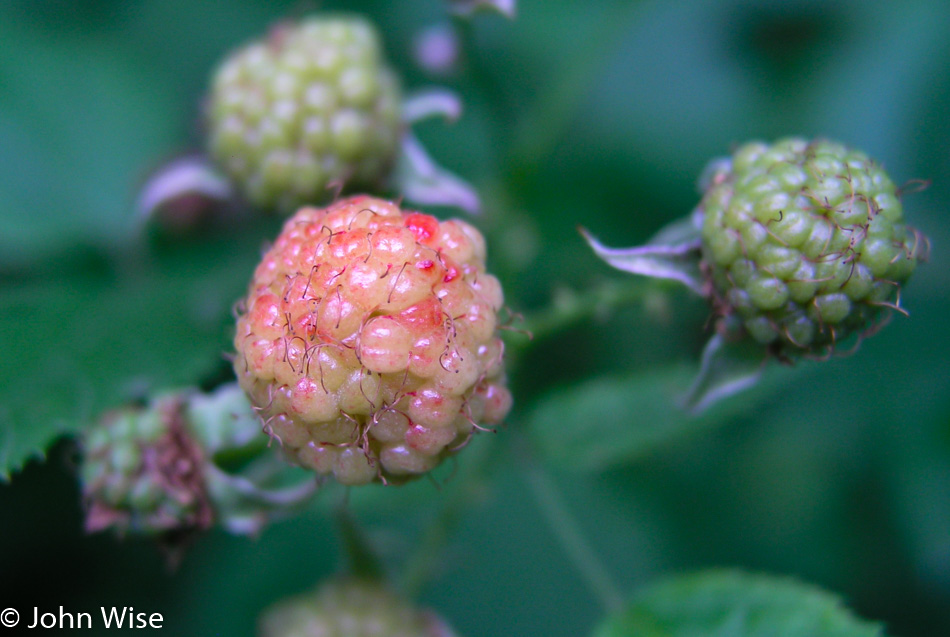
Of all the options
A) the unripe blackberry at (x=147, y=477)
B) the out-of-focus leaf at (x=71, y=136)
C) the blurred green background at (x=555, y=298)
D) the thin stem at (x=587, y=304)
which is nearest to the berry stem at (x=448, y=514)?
the blurred green background at (x=555, y=298)

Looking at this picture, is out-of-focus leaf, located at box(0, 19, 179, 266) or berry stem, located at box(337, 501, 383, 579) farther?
out-of-focus leaf, located at box(0, 19, 179, 266)

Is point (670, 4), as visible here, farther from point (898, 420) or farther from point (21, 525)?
point (21, 525)

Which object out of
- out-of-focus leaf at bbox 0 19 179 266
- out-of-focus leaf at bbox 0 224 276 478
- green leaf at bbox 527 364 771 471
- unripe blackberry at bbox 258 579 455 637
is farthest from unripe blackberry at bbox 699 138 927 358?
out-of-focus leaf at bbox 0 19 179 266

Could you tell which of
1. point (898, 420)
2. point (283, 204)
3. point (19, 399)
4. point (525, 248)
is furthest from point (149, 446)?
point (898, 420)

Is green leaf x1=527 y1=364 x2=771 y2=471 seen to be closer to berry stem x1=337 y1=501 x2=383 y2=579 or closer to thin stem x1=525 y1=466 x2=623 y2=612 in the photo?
thin stem x1=525 y1=466 x2=623 y2=612

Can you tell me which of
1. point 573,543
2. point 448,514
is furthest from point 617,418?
point 448,514

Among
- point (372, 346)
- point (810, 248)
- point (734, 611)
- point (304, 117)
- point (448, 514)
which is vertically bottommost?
point (734, 611)

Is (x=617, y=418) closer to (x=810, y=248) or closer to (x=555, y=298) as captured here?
(x=555, y=298)
